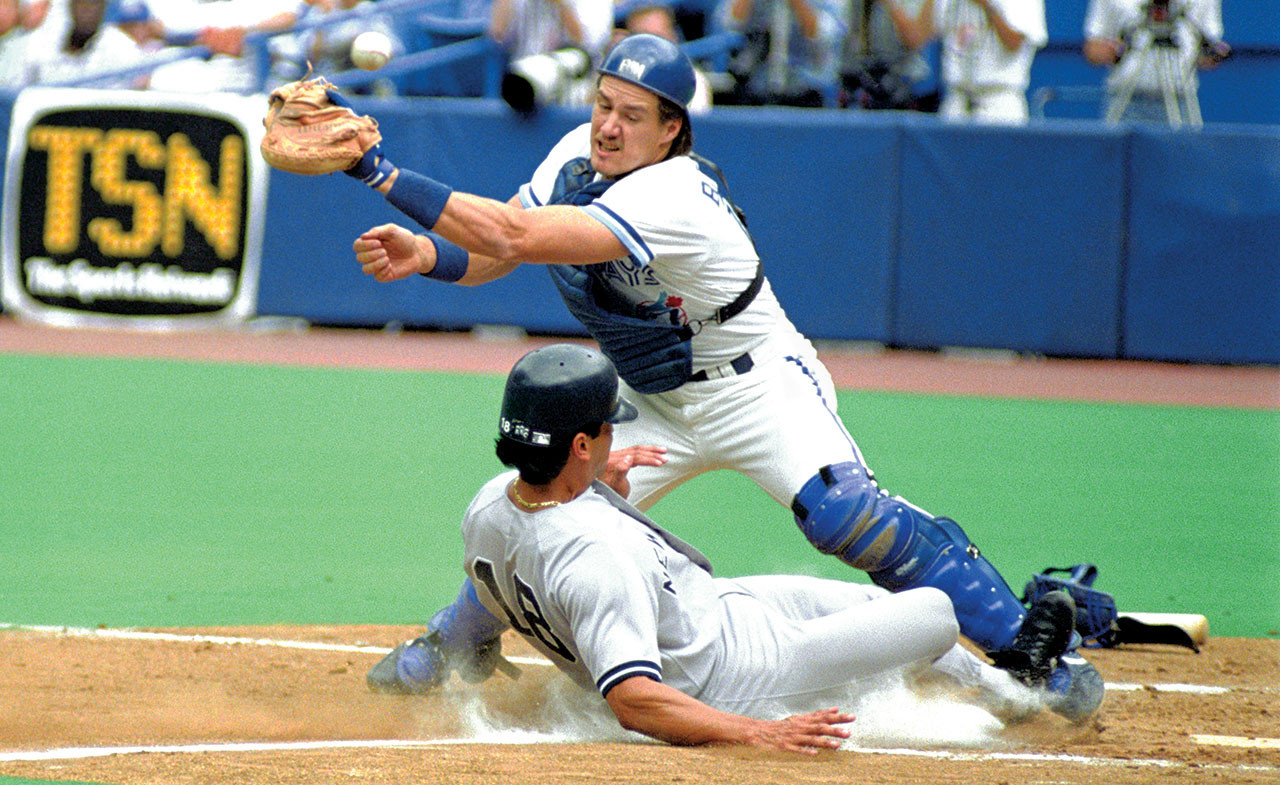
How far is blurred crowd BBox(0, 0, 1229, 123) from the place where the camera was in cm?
1152

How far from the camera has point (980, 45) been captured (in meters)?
11.5

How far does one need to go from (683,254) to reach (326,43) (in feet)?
29.9

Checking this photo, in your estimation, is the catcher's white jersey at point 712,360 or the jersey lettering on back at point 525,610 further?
the catcher's white jersey at point 712,360

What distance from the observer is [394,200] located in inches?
154

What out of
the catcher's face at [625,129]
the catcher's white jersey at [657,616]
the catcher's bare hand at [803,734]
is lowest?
the catcher's bare hand at [803,734]

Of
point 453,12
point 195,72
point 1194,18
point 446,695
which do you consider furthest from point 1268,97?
point 446,695

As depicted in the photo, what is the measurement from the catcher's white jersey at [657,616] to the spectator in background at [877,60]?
798cm

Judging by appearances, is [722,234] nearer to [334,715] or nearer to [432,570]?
[334,715]

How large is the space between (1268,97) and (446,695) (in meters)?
11.8

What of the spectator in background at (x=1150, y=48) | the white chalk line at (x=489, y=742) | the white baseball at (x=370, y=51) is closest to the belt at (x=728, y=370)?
the white chalk line at (x=489, y=742)

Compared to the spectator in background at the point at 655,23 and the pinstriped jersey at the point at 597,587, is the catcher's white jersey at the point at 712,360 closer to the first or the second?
the pinstriped jersey at the point at 597,587

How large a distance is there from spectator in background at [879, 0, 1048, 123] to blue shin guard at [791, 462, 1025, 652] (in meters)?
7.38

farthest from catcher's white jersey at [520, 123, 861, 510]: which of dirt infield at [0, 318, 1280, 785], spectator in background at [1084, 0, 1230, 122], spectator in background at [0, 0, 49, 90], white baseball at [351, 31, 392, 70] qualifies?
spectator in background at [0, 0, 49, 90]

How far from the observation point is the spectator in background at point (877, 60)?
11.7 metres
